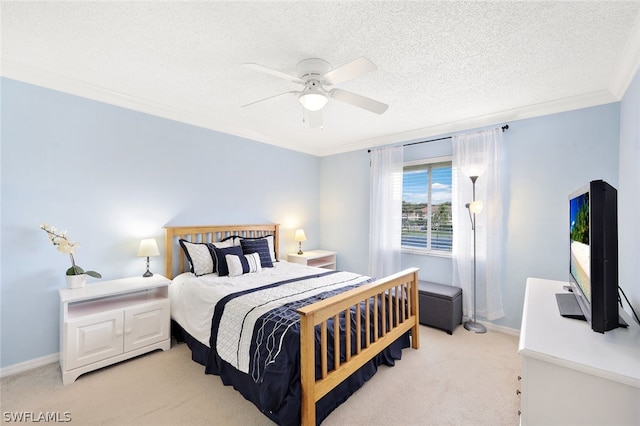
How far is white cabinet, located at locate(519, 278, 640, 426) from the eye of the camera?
0.97 meters

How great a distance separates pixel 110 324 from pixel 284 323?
5.56 ft

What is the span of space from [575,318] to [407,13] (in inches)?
76.5

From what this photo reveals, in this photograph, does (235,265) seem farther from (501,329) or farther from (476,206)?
(501,329)

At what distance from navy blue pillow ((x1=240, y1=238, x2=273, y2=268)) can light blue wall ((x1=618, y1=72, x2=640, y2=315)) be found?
10.4 feet

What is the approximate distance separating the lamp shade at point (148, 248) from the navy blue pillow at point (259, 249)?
3.13ft

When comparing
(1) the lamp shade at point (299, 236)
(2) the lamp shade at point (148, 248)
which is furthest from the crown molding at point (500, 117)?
(2) the lamp shade at point (148, 248)

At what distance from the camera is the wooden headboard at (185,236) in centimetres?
311

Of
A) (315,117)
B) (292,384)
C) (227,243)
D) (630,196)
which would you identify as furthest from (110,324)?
(630,196)

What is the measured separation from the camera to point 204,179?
3.51m

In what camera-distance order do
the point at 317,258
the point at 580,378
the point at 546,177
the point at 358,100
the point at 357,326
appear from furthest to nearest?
1. the point at 317,258
2. the point at 546,177
3. the point at 358,100
4. the point at 357,326
5. the point at 580,378

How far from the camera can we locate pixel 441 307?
10.3 ft

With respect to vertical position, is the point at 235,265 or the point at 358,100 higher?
the point at 358,100

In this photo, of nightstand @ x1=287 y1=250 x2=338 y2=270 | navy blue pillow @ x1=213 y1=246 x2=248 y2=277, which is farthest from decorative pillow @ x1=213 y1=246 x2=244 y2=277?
nightstand @ x1=287 y1=250 x2=338 y2=270

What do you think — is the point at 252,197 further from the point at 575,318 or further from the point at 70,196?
the point at 575,318
